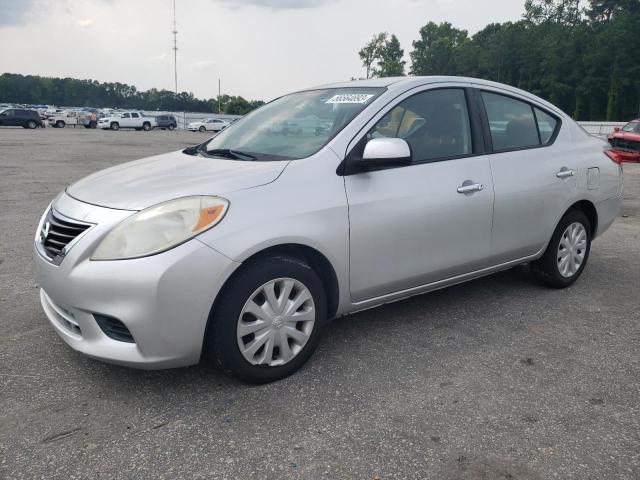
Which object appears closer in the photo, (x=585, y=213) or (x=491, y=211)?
(x=491, y=211)

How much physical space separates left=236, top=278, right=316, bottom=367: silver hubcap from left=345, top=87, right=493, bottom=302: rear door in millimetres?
378

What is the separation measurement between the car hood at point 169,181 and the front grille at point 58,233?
0.52ft

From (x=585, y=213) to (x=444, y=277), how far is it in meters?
1.81

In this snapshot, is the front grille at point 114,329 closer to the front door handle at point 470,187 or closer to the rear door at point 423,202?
the rear door at point 423,202

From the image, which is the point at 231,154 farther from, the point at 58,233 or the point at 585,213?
the point at 585,213

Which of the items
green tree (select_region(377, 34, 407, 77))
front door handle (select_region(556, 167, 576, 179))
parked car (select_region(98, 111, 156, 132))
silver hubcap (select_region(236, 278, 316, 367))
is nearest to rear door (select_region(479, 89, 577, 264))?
front door handle (select_region(556, 167, 576, 179))

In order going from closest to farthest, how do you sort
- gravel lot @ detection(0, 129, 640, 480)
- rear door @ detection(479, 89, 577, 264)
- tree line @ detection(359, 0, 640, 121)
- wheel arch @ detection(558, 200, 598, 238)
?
gravel lot @ detection(0, 129, 640, 480)
rear door @ detection(479, 89, 577, 264)
wheel arch @ detection(558, 200, 598, 238)
tree line @ detection(359, 0, 640, 121)

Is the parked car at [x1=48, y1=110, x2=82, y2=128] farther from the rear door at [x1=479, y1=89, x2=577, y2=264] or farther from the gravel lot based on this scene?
the rear door at [x1=479, y1=89, x2=577, y2=264]

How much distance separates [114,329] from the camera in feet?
8.72

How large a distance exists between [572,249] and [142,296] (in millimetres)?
3541

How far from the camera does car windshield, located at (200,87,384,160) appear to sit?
3.32 m

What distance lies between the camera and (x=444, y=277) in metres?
3.71

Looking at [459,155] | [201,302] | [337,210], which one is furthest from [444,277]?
[201,302]

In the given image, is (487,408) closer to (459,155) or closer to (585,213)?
(459,155)
